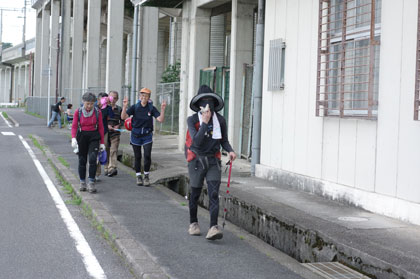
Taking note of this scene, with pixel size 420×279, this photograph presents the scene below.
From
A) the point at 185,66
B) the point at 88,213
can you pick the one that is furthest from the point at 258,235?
the point at 185,66

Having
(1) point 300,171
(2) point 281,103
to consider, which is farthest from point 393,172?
(2) point 281,103

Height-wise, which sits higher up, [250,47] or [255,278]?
[250,47]

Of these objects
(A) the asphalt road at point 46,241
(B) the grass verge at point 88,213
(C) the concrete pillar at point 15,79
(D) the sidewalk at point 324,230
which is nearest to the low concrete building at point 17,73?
(C) the concrete pillar at point 15,79

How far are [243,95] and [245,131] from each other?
0.84m

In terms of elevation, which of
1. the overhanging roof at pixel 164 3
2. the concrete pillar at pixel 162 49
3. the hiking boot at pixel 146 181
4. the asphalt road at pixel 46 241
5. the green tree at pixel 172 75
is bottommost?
the asphalt road at pixel 46 241

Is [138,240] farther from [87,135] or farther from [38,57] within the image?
[38,57]

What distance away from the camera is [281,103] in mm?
11797

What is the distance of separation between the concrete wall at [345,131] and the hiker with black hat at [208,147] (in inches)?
80.5

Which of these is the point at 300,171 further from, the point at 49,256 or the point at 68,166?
the point at 68,166

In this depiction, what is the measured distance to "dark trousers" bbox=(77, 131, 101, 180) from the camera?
1165cm

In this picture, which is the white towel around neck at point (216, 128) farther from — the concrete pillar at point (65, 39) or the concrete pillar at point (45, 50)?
A: the concrete pillar at point (45, 50)

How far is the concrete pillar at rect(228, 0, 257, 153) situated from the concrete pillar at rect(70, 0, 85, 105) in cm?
2724

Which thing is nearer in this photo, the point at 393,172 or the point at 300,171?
the point at 393,172

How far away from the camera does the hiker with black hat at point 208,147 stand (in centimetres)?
776
